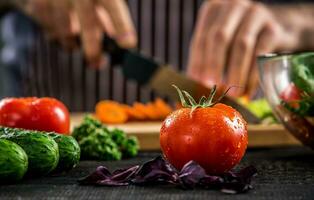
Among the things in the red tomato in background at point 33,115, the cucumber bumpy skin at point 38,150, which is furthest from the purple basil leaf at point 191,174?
the red tomato in background at point 33,115

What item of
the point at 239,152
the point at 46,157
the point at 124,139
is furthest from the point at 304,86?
the point at 46,157

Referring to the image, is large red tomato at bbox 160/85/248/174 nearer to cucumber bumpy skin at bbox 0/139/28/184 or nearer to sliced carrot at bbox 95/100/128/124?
cucumber bumpy skin at bbox 0/139/28/184

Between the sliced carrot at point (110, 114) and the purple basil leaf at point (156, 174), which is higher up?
the purple basil leaf at point (156, 174)

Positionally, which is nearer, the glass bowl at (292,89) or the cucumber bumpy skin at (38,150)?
the cucumber bumpy skin at (38,150)

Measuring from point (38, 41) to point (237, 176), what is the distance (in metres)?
2.08

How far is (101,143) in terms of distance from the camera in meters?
1.68

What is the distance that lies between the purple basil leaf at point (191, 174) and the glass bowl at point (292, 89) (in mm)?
436

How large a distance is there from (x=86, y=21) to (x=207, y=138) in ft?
4.82

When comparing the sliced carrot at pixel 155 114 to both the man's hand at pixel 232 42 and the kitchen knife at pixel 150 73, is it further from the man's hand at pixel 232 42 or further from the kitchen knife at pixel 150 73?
the man's hand at pixel 232 42

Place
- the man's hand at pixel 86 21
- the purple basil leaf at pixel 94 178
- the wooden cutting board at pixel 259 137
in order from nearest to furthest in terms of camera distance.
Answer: the purple basil leaf at pixel 94 178 < the wooden cutting board at pixel 259 137 < the man's hand at pixel 86 21

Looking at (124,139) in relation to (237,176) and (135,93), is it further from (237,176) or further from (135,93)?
(135,93)

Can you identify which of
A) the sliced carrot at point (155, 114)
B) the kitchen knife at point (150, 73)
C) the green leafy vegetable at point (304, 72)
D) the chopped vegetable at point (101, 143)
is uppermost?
the green leafy vegetable at point (304, 72)

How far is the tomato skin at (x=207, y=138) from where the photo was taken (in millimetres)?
1298

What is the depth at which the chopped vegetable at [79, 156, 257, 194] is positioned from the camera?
3.99ft
